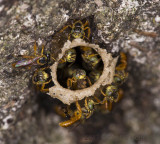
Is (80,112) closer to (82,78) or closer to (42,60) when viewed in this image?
(82,78)

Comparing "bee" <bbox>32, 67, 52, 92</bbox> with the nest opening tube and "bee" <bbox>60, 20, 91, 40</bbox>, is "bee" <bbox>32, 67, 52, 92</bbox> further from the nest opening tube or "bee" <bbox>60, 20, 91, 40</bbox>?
"bee" <bbox>60, 20, 91, 40</bbox>

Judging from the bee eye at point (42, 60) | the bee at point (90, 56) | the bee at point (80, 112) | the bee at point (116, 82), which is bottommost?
the bee at point (80, 112)

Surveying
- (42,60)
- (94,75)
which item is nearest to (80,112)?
(94,75)

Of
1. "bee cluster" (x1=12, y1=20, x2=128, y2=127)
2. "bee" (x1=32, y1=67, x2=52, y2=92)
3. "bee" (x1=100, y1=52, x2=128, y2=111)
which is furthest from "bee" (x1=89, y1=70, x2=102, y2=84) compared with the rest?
"bee" (x1=32, y1=67, x2=52, y2=92)

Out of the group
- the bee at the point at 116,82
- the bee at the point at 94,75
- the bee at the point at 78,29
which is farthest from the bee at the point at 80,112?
the bee at the point at 78,29

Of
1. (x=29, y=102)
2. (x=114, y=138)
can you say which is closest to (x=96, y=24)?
(x=29, y=102)

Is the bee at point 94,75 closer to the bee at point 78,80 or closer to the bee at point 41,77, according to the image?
the bee at point 78,80
